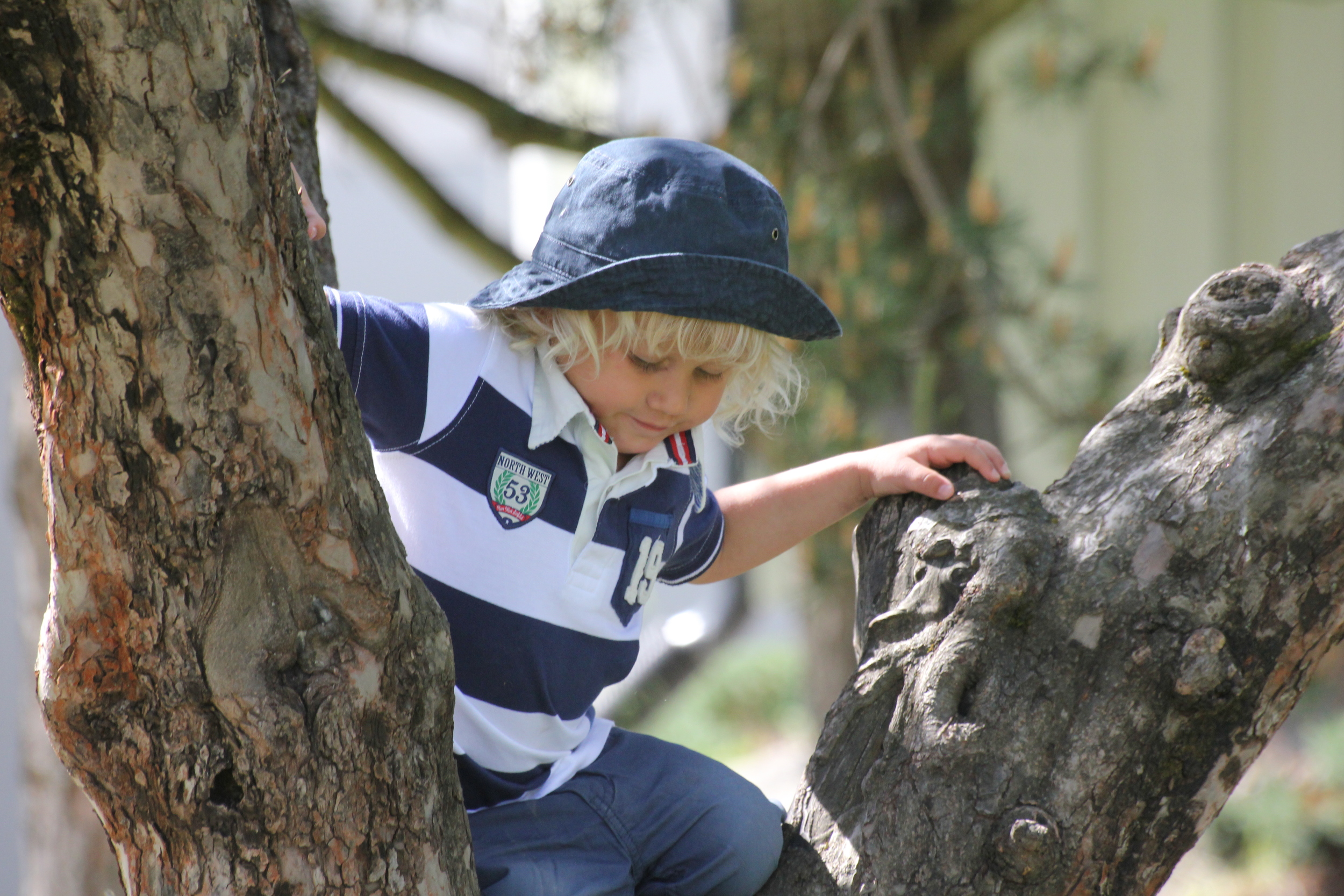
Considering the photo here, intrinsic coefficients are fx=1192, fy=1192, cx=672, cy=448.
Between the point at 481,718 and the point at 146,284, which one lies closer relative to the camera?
the point at 146,284

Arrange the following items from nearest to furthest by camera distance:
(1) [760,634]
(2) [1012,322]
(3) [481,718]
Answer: (3) [481,718]
(2) [1012,322]
(1) [760,634]

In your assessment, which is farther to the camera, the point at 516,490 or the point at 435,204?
the point at 435,204

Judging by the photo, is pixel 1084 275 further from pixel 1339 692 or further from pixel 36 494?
pixel 36 494

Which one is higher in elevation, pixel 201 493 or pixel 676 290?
pixel 676 290

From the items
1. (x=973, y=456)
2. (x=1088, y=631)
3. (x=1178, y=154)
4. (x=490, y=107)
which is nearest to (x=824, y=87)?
(x=490, y=107)

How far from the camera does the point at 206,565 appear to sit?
87 cm

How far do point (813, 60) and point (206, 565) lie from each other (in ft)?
9.83

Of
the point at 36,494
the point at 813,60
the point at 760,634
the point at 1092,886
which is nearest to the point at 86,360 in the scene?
the point at 1092,886

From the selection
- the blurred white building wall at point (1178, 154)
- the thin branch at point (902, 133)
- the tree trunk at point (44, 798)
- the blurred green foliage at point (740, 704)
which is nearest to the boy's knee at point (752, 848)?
the thin branch at point (902, 133)

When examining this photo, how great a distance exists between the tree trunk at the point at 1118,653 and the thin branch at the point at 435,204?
2.47m

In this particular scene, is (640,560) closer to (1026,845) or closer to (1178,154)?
(1026,845)

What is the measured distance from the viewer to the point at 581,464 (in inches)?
51.7

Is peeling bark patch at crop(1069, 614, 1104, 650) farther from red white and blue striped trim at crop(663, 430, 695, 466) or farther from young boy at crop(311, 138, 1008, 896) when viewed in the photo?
red white and blue striped trim at crop(663, 430, 695, 466)

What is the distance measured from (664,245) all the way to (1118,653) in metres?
0.59
